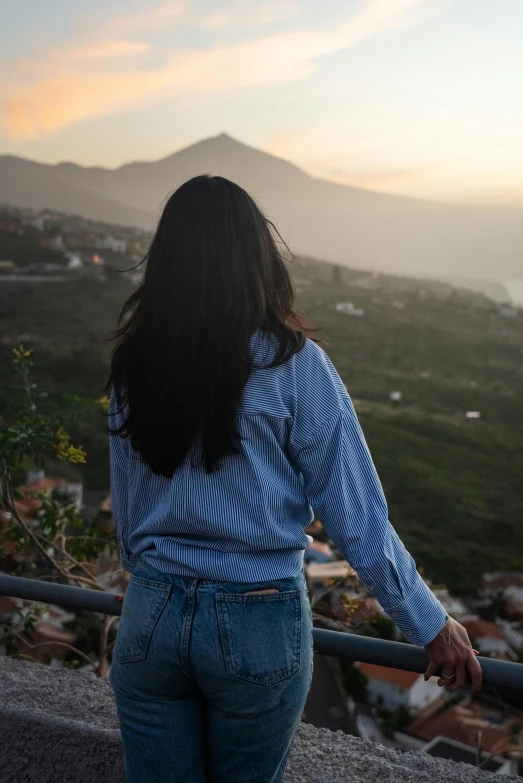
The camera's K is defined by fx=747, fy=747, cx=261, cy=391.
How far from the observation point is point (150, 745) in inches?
37.1

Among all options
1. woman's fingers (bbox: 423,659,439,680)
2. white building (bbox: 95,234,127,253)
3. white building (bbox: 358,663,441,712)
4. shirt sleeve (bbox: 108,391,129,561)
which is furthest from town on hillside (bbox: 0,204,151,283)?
woman's fingers (bbox: 423,659,439,680)

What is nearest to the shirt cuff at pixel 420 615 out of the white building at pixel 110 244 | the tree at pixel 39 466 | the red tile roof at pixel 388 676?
the tree at pixel 39 466

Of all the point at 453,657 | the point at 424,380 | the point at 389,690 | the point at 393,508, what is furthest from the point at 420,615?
the point at 424,380

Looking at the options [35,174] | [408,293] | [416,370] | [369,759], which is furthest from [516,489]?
[369,759]

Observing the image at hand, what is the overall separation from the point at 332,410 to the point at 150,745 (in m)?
0.48

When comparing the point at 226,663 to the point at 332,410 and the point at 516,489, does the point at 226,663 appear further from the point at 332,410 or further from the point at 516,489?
the point at 516,489

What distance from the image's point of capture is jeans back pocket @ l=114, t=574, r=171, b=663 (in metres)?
0.91

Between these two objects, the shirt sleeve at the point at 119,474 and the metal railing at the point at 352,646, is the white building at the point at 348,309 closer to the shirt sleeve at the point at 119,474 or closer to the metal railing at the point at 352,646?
the metal railing at the point at 352,646

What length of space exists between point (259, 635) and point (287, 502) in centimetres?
16

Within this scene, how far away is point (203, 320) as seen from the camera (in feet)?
3.01

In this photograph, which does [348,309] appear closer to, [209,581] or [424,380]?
[424,380]

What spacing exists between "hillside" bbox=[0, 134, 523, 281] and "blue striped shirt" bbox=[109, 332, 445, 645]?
27314mm

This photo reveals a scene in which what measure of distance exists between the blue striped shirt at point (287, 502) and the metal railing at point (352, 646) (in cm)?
7

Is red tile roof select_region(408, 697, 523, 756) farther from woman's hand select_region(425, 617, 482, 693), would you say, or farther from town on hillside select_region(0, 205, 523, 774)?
woman's hand select_region(425, 617, 482, 693)
